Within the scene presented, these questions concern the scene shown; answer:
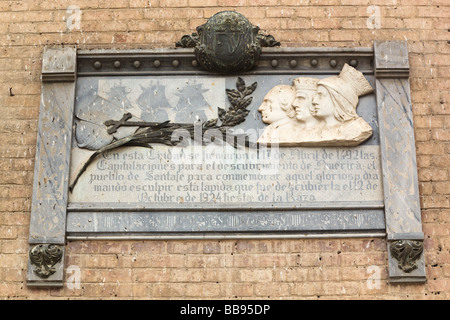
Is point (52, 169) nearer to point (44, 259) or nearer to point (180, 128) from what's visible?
point (44, 259)

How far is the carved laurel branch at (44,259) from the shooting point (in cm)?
664

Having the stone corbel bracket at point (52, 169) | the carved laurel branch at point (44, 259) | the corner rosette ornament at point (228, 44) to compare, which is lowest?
the carved laurel branch at point (44, 259)

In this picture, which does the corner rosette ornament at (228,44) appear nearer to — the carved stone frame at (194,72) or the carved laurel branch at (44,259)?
the carved stone frame at (194,72)

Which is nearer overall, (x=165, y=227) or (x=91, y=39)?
(x=165, y=227)

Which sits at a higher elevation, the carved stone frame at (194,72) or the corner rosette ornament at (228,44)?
the corner rosette ornament at (228,44)

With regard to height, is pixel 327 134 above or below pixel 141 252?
above

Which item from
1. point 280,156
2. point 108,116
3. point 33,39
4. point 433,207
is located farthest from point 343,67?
point 33,39

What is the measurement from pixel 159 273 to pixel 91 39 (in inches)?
87.7

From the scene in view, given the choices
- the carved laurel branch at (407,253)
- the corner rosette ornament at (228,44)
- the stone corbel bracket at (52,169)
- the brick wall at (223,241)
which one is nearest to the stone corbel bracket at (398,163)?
the carved laurel branch at (407,253)

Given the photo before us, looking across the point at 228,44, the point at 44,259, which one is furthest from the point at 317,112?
the point at 44,259

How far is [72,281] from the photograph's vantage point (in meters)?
6.69

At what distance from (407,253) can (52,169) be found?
9.87ft

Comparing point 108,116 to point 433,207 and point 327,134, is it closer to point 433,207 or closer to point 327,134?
point 327,134

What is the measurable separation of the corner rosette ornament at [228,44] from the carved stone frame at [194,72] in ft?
0.38
